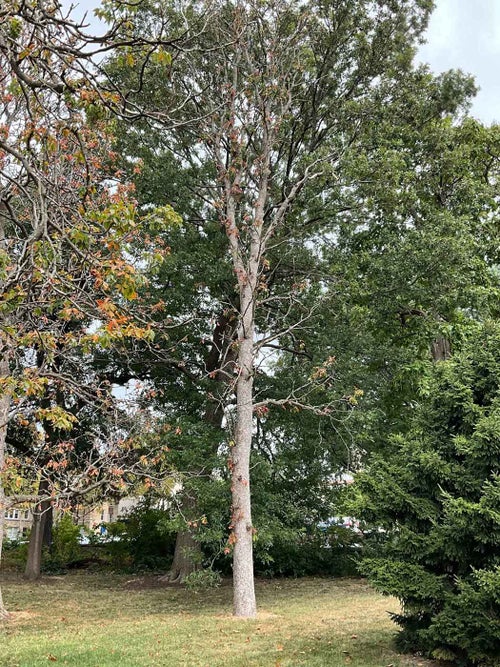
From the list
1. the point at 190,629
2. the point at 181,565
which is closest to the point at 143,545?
the point at 181,565

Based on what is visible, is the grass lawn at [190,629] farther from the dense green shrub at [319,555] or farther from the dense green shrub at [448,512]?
the dense green shrub at [319,555]

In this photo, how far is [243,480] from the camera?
10.4m

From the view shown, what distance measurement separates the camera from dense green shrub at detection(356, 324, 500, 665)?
510 centimetres

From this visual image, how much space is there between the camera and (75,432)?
15969 millimetres

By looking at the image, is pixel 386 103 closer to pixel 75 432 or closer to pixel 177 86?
pixel 177 86

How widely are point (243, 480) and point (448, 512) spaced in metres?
5.56

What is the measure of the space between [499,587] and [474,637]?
0.69 meters

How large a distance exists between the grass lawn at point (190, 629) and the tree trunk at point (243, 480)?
1.54ft

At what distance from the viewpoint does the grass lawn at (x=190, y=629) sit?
245 inches

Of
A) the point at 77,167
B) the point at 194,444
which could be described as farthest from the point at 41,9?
the point at 194,444

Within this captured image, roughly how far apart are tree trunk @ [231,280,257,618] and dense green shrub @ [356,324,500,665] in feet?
14.4

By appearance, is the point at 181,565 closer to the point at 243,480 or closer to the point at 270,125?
the point at 243,480

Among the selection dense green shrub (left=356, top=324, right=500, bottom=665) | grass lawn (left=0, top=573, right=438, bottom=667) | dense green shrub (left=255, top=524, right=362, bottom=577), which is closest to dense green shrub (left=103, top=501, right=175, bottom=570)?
dense green shrub (left=255, top=524, right=362, bottom=577)

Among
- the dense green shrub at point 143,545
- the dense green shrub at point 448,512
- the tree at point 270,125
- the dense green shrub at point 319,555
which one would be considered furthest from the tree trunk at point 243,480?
the dense green shrub at point 143,545
